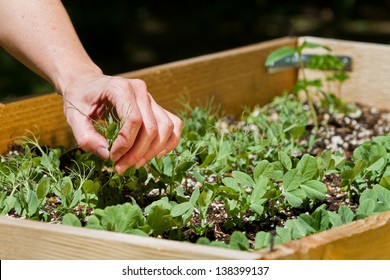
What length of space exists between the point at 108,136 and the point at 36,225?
0.33 meters

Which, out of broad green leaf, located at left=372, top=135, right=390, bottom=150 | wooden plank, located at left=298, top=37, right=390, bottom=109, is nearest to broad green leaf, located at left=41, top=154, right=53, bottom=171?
broad green leaf, located at left=372, top=135, right=390, bottom=150

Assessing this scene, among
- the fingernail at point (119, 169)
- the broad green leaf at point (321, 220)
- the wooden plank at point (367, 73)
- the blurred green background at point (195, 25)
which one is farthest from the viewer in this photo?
the blurred green background at point (195, 25)

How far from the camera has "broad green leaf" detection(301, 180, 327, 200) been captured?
1820 mm

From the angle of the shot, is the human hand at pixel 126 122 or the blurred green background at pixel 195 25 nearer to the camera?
the human hand at pixel 126 122

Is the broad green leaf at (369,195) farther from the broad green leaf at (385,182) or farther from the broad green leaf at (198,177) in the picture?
the broad green leaf at (198,177)

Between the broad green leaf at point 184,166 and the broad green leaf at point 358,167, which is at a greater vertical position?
the broad green leaf at point 358,167

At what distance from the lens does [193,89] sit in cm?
267

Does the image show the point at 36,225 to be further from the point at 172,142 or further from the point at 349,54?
the point at 349,54

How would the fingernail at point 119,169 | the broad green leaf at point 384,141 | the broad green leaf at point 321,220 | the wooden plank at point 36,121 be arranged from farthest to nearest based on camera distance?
the wooden plank at point 36,121 < the broad green leaf at point 384,141 < the fingernail at point 119,169 < the broad green leaf at point 321,220

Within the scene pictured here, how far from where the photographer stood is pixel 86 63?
6.46 feet

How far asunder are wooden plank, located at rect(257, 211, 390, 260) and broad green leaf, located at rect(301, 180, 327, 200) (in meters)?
0.23

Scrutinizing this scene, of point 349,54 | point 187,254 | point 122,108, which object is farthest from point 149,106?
point 349,54

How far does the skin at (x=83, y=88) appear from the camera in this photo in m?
1.73

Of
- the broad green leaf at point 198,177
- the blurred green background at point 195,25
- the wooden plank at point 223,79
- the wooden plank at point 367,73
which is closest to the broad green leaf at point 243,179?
the broad green leaf at point 198,177
